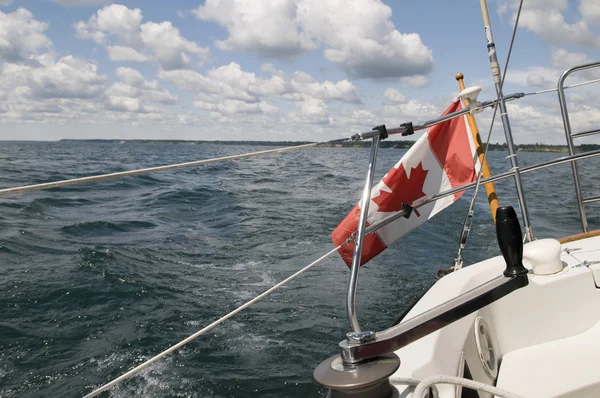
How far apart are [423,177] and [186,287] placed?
3.14 m

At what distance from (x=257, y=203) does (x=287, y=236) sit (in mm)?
3110

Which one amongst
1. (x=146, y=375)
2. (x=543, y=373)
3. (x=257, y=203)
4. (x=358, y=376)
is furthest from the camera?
(x=257, y=203)

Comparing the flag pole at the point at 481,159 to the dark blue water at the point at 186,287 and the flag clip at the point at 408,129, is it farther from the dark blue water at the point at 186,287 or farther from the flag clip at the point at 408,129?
the dark blue water at the point at 186,287

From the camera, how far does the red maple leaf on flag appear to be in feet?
9.35

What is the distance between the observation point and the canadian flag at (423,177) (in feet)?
9.35

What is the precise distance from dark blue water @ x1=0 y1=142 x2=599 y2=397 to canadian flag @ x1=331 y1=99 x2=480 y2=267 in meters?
1.22

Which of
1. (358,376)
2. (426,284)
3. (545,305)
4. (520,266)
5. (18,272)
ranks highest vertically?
(520,266)

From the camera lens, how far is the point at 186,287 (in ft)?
17.0

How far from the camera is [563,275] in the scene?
2.38m

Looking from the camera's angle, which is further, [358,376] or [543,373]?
[543,373]

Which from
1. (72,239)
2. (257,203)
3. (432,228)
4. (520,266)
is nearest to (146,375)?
(520,266)

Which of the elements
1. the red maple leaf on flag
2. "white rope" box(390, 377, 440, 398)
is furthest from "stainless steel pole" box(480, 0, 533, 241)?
"white rope" box(390, 377, 440, 398)

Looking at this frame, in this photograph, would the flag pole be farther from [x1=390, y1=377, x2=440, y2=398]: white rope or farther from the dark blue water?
[x1=390, y1=377, x2=440, y2=398]: white rope

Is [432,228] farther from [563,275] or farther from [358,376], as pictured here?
[358,376]
